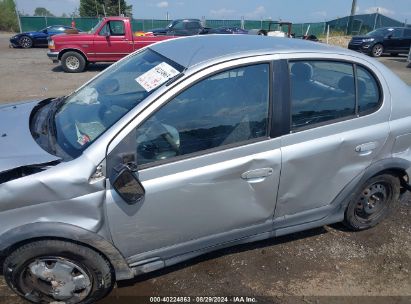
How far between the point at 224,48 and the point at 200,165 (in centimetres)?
90

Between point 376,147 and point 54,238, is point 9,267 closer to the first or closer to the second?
point 54,238

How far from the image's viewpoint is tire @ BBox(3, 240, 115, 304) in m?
2.19

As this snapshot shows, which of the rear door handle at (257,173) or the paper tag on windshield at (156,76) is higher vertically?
the paper tag on windshield at (156,76)

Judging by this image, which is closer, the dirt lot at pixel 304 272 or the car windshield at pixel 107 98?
the car windshield at pixel 107 98

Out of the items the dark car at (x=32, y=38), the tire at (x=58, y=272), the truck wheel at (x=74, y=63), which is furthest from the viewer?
the dark car at (x=32, y=38)

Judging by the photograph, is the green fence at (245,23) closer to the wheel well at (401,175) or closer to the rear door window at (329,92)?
the wheel well at (401,175)

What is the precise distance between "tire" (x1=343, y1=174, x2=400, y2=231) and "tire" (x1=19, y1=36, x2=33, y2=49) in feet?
70.7

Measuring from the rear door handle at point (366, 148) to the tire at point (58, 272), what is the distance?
6.74ft

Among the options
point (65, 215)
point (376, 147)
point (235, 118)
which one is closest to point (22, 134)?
point (65, 215)

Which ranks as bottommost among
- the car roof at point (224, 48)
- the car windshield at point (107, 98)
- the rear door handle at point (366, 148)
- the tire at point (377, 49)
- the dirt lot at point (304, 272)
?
the dirt lot at point (304, 272)

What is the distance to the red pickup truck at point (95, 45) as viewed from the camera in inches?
475

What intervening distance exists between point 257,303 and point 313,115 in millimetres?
1440

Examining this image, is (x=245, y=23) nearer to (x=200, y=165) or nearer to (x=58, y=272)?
(x=200, y=165)

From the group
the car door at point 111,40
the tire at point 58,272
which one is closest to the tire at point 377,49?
the car door at point 111,40
